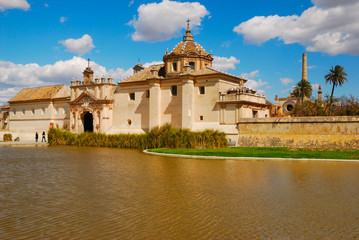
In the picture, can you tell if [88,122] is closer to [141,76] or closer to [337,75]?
[141,76]

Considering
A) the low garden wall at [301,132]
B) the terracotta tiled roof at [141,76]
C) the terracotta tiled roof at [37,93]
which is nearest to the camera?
the low garden wall at [301,132]

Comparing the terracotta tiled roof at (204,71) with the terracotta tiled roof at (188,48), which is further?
the terracotta tiled roof at (188,48)

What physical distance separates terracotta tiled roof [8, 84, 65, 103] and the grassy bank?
13379mm

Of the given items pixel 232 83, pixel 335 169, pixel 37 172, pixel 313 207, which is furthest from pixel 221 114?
pixel 313 207

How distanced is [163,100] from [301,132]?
15933mm

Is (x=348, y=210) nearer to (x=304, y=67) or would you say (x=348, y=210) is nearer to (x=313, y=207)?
(x=313, y=207)

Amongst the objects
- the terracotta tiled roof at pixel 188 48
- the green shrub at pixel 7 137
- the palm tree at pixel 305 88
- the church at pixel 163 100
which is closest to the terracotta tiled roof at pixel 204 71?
the church at pixel 163 100

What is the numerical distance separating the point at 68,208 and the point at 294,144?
24202mm

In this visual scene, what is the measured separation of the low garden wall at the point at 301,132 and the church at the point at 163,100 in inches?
69.9

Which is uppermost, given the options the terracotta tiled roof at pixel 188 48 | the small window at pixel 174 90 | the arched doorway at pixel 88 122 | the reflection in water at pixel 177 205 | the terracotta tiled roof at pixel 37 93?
the terracotta tiled roof at pixel 188 48

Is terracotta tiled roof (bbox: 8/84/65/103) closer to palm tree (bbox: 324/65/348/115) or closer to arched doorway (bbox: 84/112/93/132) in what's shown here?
arched doorway (bbox: 84/112/93/132)

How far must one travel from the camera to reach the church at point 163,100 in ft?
114

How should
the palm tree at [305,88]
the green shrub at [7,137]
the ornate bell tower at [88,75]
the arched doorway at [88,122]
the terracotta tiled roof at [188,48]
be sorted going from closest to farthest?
the terracotta tiled roof at [188,48] → the green shrub at [7,137] → the ornate bell tower at [88,75] → the arched doorway at [88,122] → the palm tree at [305,88]

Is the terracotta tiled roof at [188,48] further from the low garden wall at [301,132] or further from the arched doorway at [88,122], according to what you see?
the arched doorway at [88,122]
